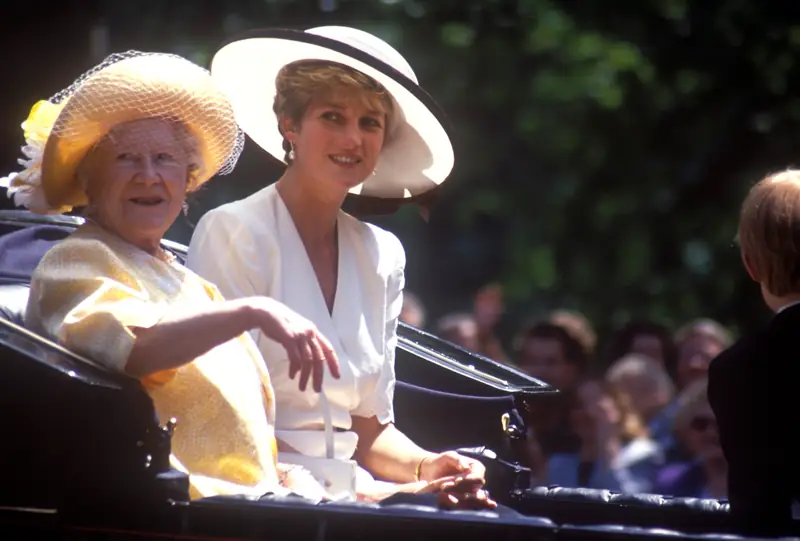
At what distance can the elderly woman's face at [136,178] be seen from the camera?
2967 mm

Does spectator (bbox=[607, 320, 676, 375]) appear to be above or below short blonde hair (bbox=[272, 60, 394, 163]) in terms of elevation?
above

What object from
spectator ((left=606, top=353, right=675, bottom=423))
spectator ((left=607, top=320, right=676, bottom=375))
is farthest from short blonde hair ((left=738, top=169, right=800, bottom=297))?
spectator ((left=607, top=320, right=676, bottom=375))

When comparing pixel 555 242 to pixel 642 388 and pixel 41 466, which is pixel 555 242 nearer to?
pixel 642 388

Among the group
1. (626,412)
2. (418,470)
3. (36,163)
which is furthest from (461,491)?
(626,412)

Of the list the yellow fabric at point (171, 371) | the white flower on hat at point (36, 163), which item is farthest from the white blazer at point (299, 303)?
the white flower on hat at point (36, 163)

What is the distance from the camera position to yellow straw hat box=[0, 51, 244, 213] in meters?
2.93

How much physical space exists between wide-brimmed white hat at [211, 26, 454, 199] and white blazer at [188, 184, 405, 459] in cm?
23

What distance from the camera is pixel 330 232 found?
140 inches

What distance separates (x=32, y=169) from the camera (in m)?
3.06

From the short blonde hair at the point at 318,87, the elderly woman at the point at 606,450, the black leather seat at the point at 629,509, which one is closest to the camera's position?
the black leather seat at the point at 629,509

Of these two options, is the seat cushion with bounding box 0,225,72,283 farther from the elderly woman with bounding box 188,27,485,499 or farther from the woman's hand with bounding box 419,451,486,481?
the woman's hand with bounding box 419,451,486,481

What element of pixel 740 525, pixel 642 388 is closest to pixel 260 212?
pixel 740 525

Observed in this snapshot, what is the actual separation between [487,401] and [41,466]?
1330 mm

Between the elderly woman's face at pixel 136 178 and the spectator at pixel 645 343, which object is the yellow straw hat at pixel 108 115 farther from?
the spectator at pixel 645 343
